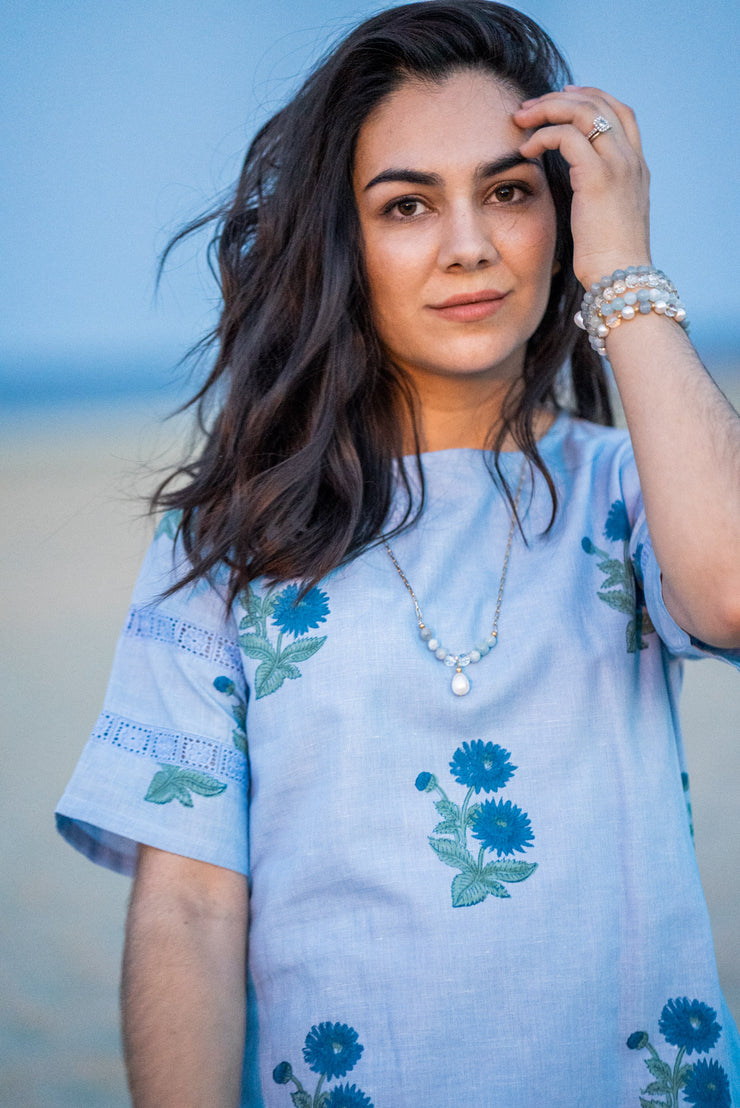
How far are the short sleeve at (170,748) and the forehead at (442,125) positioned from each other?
0.66 meters

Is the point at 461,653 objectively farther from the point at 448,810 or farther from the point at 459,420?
the point at 459,420

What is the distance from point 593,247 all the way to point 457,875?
0.81 metres

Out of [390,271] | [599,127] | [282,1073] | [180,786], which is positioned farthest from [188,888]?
[599,127]

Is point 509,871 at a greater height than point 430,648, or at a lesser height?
lesser

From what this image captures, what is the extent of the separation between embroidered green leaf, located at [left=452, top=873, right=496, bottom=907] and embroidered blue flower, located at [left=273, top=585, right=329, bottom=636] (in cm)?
37

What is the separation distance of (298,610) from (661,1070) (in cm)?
72

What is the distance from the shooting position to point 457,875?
1362 mm

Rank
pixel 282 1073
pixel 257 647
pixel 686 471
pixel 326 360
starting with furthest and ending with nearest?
pixel 326 360 → pixel 257 647 → pixel 282 1073 → pixel 686 471

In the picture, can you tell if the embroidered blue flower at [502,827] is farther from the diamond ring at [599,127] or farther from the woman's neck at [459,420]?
the diamond ring at [599,127]

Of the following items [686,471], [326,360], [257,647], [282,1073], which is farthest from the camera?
[326,360]

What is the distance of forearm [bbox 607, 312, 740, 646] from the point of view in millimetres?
1254

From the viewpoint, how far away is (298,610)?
4.95ft

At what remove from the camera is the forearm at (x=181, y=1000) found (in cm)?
132

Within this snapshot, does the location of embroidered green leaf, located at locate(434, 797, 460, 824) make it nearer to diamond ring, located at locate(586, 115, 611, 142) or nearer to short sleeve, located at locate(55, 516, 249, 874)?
short sleeve, located at locate(55, 516, 249, 874)
